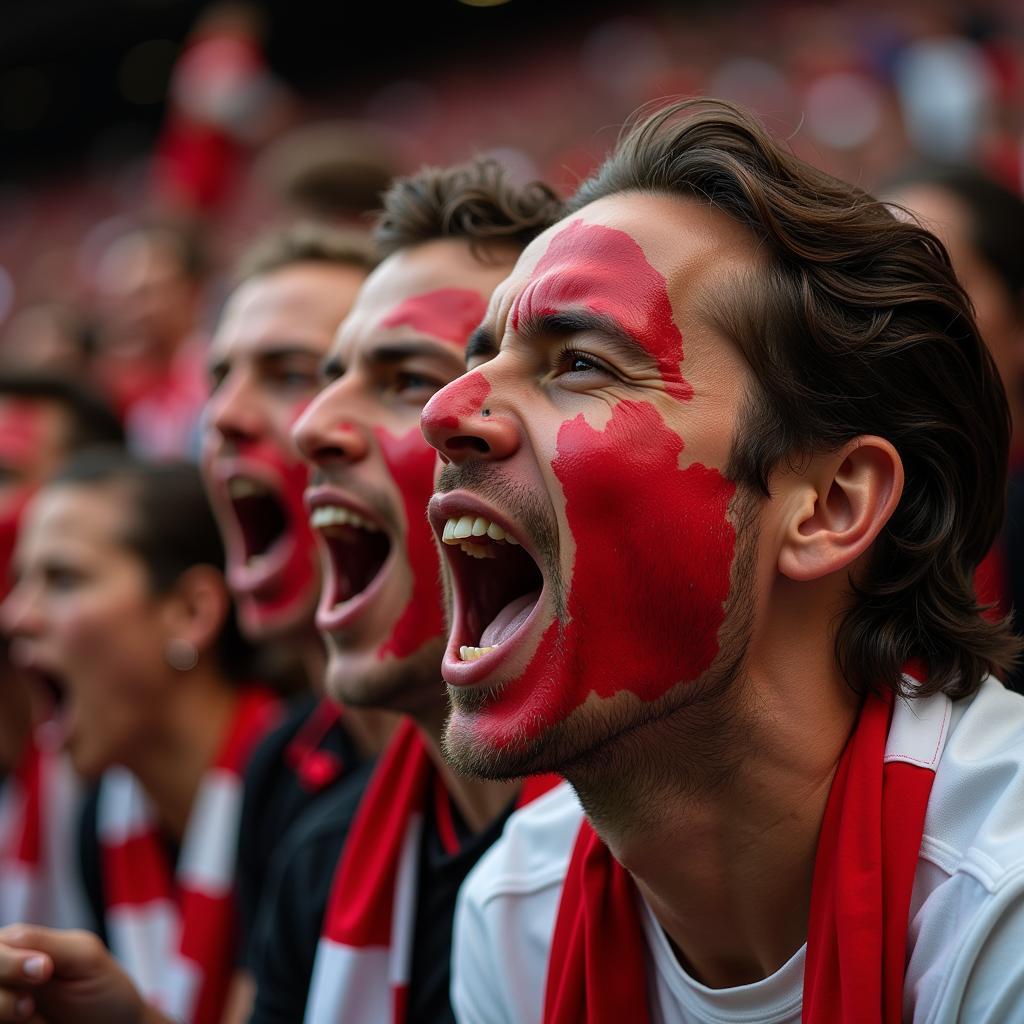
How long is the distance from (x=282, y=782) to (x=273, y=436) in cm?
90

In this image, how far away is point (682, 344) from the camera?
1822mm

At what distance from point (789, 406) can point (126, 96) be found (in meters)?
15.8

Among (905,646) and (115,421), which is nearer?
(905,646)

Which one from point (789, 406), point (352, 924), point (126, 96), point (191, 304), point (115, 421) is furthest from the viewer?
point (126, 96)

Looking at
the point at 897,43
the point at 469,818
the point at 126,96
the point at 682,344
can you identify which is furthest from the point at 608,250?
the point at 126,96

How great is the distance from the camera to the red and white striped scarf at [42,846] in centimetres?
423

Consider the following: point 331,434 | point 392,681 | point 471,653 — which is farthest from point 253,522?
point 471,653

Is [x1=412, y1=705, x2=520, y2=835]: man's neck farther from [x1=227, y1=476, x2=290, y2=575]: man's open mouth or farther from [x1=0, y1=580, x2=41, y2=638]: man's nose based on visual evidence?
[x1=0, y1=580, x2=41, y2=638]: man's nose

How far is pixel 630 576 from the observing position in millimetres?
1751

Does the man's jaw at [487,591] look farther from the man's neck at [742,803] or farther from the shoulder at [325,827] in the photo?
the shoulder at [325,827]

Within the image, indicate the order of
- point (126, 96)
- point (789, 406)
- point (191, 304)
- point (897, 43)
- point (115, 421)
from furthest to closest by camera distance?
point (126, 96) < point (897, 43) < point (191, 304) < point (115, 421) < point (789, 406)

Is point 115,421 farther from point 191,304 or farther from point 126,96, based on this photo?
point 126,96

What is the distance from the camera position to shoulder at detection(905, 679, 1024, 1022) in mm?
1532

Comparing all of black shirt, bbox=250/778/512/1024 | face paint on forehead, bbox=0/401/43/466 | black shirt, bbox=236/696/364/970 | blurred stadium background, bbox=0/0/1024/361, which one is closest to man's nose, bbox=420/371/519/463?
black shirt, bbox=250/778/512/1024
